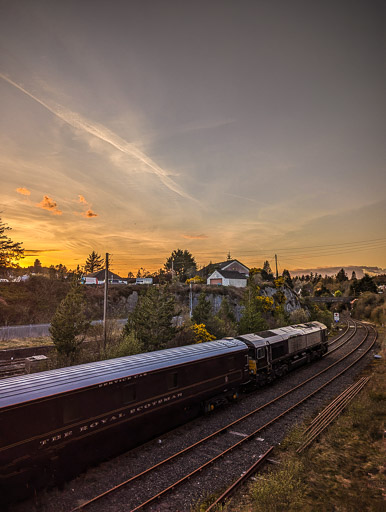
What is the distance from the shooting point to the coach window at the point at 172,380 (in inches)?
530

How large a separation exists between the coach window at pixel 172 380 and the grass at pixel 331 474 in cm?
481

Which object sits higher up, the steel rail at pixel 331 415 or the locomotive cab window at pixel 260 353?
the locomotive cab window at pixel 260 353

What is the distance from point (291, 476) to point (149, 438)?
585 centimetres

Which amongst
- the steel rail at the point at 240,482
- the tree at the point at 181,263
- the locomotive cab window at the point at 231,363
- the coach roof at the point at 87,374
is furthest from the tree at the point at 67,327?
the tree at the point at 181,263

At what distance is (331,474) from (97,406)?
8632 millimetres

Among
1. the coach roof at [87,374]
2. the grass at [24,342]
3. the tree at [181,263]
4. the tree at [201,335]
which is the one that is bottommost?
the grass at [24,342]

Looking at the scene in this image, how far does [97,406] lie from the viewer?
1065 cm

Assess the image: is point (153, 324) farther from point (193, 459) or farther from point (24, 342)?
point (24, 342)

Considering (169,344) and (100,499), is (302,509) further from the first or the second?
(169,344)

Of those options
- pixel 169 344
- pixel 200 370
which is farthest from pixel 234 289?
pixel 200 370

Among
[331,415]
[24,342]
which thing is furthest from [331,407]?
[24,342]

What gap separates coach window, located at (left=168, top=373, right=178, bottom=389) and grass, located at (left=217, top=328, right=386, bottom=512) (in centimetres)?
481

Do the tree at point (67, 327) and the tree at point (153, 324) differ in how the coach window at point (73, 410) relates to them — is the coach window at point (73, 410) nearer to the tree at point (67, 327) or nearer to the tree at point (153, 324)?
the tree at point (67, 327)

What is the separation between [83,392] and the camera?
10.3m
